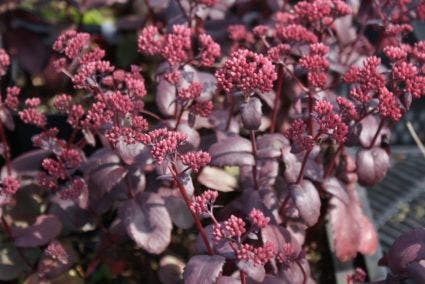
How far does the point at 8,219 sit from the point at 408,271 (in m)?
1.01

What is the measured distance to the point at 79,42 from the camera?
1397 mm

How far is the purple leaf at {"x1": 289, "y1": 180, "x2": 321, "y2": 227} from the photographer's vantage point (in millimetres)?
1433

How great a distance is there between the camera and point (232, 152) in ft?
4.81

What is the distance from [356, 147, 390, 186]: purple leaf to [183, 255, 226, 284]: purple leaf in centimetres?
51

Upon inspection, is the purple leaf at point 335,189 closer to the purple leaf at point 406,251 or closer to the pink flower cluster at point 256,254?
the purple leaf at point 406,251

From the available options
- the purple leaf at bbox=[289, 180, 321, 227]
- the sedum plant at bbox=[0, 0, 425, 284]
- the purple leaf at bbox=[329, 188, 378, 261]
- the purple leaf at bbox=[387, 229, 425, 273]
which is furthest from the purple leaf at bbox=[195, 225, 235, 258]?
the purple leaf at bbox=[329, 188, 378, 261]

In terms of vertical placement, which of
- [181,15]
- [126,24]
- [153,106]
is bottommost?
[153,106]

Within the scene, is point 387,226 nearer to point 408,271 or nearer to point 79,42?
point 408,271

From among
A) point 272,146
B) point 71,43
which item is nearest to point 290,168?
point 272,146

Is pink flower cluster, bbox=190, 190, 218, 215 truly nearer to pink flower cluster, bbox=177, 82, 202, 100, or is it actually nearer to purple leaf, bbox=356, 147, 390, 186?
pink flower cluster, bbox=177, 82, 202, 100

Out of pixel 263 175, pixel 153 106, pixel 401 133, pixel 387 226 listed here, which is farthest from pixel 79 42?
pixel 401 133

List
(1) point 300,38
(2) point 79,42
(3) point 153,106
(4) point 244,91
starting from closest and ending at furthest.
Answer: (4) point 244,91, (2) point 79,42, (1) point 300,38, (3) point 153,106

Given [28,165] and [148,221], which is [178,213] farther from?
[28,165]

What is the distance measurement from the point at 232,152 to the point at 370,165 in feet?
1.20
